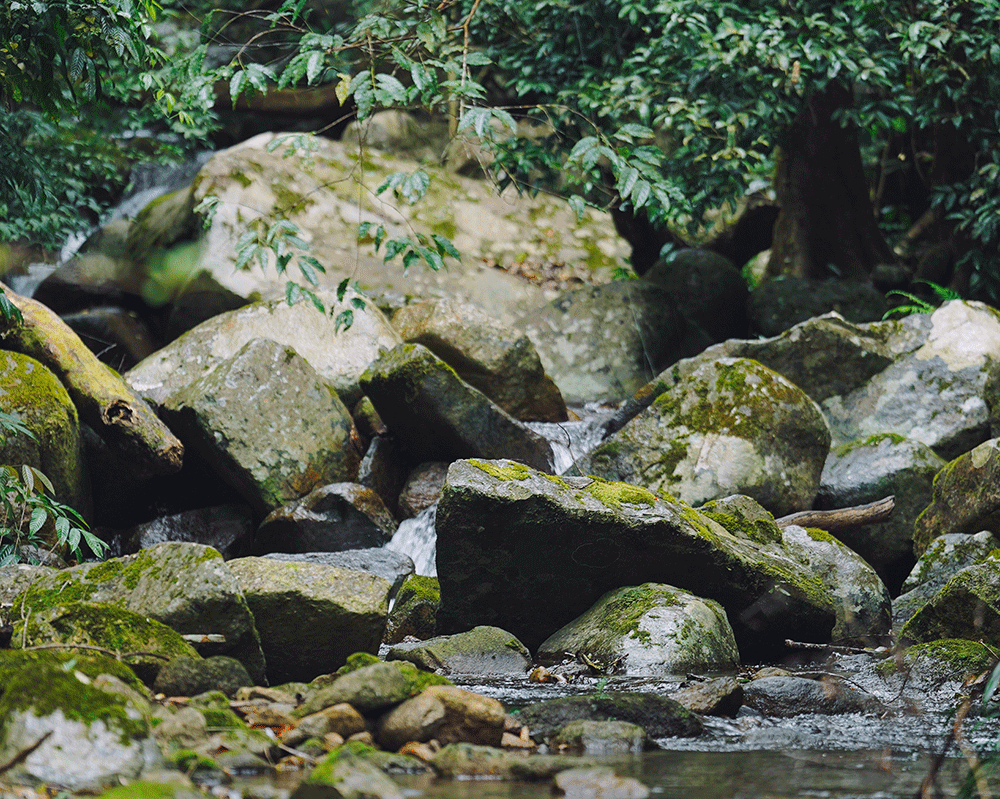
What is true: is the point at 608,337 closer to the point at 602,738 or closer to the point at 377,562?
the point at 377,562

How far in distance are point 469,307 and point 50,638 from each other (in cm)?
597

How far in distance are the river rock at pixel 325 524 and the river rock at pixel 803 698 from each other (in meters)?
3.71

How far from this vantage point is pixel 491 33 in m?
9.54

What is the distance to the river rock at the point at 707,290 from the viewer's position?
445 inches

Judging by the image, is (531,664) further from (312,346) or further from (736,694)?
(312,346)

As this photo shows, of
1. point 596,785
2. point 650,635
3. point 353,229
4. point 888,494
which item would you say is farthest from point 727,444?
point 353,229

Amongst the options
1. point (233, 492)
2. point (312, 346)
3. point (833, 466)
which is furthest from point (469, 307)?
point (833, 466)

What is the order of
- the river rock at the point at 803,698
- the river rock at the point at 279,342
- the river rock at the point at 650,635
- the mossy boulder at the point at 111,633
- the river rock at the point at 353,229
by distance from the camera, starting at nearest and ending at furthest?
the mossy boulder at the point at 111,633 < the river rock at the point at 803,698 < the river rock at the point at 650,635 < the river rock at the point at 279,342 < the river rock at the point at 353,229

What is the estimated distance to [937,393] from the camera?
793 centimetres

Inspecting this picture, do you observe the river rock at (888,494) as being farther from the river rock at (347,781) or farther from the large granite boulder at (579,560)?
the river rock at (347,781)

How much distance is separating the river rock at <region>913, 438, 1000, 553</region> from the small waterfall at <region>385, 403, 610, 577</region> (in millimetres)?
2477

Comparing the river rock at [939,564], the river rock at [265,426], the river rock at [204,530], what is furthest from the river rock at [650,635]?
the river rock at [204,530]

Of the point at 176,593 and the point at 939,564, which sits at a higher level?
the point at 176,593

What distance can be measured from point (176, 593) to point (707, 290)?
29.2ft
